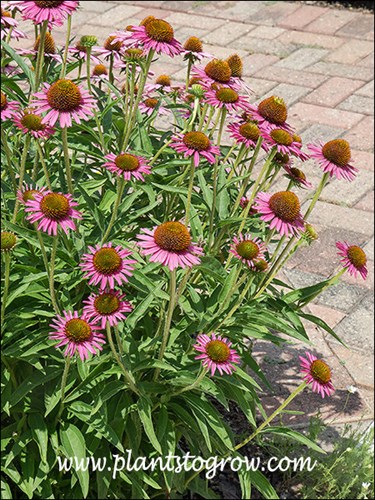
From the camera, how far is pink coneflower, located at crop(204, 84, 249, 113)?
86.0 inches

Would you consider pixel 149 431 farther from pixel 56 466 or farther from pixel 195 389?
pixel 56 466

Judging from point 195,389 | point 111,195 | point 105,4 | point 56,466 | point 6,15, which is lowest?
point 105,4

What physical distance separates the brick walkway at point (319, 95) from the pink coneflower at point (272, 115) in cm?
102

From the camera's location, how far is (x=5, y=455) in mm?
2287

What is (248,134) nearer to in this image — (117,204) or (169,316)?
(117,204)

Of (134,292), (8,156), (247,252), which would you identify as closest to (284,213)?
(247,252)

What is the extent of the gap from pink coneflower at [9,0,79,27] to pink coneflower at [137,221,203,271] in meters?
0.57

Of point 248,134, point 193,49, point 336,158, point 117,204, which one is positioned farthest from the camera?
point 193,49

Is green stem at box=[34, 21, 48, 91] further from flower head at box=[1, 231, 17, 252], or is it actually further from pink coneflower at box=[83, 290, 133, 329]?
pink coneflower at box=[83, 290, 133, 329]

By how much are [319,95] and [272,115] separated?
3306 mm

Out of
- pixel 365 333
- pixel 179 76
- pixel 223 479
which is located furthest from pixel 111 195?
pixel 179 76

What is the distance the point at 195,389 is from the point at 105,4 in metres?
4.94

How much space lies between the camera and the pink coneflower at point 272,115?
6.96ft

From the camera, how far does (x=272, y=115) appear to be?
213 centimetres
